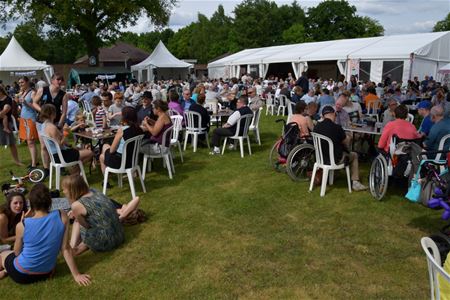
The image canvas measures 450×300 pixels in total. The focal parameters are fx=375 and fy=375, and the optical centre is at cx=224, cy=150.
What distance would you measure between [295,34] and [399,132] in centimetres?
4737

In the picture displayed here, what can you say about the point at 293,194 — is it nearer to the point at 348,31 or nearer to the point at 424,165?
the point at 424,165

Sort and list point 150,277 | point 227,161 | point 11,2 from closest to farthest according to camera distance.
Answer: point 150,277, point 227,161, point 11,2

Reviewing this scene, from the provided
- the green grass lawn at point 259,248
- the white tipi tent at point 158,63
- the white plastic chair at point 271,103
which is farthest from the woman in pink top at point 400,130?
the white tipi tent at point 158,63

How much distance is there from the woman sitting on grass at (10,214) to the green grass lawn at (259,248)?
0.58 m

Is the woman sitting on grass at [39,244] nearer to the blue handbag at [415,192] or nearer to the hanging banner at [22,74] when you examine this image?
the blue handbag at [415,192]

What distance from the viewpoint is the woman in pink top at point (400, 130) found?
4414 mm

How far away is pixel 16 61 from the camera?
2284 centimetres

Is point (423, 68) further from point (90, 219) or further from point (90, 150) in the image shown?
point (90, 219)

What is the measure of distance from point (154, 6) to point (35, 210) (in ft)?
94.5

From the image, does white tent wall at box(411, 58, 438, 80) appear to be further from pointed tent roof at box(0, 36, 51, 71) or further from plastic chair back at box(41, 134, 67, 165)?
pointed tent roof at box(0, 36, 51, 71)

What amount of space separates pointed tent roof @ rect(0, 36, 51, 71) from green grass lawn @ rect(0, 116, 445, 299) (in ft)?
67.4

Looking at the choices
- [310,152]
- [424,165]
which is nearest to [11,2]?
[310,152]

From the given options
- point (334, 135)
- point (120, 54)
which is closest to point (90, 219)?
point (334, 135)

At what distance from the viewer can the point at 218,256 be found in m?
3.42
